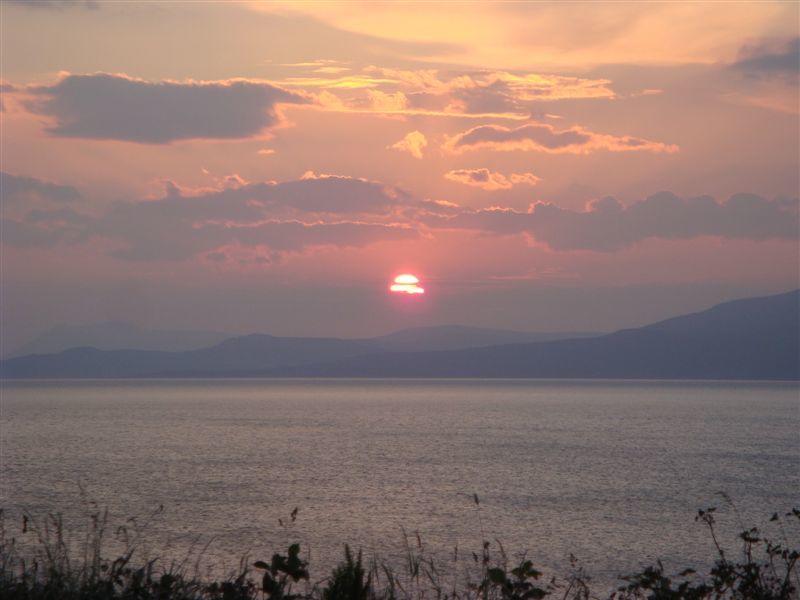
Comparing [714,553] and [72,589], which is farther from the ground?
[72,589]

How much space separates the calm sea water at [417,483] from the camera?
1551 inches

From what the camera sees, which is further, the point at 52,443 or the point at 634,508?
the point at 52,443

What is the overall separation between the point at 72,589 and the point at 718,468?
7311cm

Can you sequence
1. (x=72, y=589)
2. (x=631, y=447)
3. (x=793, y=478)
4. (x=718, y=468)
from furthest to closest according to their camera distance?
(x=631, y=447) → (x=718, y=468) → (x=793, y=478) → (x=72, y=589)

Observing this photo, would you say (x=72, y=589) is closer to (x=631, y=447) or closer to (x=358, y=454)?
(x=358, y=454)

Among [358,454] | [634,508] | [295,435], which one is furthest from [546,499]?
[295,435]

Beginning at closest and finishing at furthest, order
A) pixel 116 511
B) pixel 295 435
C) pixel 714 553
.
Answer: pixel 714 553
pixel 116 511
pixel 295 435

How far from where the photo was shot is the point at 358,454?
283ft

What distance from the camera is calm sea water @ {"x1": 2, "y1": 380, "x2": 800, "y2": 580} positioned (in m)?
39.4

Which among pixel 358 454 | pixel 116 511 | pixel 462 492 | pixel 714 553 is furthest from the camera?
pixel 358 454

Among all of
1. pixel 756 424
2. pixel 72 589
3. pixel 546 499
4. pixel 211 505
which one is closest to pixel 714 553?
pixel 546 499

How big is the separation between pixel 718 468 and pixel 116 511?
162 feet

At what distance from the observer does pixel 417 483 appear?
61.4m

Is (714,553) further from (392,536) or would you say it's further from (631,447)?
(631,447)
